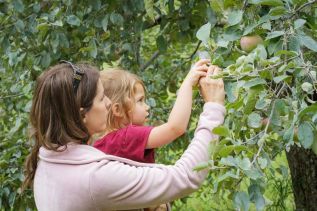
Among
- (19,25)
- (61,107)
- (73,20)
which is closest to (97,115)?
(61,107)

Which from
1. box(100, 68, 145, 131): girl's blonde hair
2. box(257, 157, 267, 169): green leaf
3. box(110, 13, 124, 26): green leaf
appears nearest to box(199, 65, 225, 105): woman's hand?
box(257, 157, 267, 169): green leaf

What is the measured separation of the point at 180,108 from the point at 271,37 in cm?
37

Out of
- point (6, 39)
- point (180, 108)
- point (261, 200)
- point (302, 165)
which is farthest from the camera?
point (302, 165)

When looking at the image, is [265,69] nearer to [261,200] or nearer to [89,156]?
[261,200]

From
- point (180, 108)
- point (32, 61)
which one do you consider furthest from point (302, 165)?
point (180, 108)

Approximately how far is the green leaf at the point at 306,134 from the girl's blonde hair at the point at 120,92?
0.86 m

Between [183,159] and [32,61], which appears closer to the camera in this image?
[183,159]

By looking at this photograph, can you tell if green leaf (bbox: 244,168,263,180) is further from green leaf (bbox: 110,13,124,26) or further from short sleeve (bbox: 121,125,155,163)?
green leaf (bbox: 110,13,124,26)

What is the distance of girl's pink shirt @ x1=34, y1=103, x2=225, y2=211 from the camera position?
5.45 ft

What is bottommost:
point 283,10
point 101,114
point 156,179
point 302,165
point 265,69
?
point 302,165

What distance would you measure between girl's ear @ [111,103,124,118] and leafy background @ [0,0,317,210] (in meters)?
0.25

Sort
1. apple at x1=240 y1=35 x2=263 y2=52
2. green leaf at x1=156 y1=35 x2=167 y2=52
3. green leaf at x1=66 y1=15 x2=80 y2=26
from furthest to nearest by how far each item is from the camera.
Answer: green leaf at x1=156 y1=35 x2=167 y2=52 → green leaf at x1=66 y1=15 x2=80 y2=26 → apple at x1=240 y1=35 x2=263 y2=52

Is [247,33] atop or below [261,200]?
atop

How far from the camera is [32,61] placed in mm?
3166
